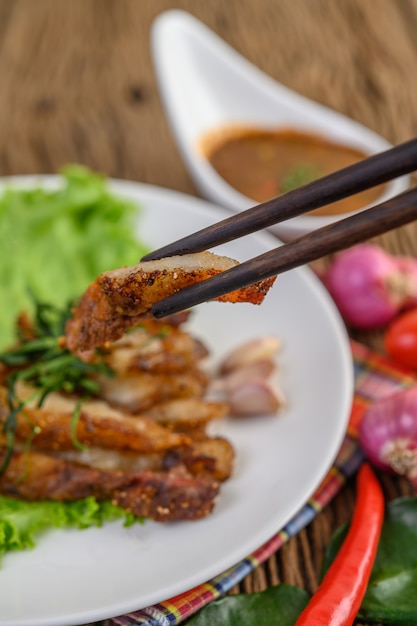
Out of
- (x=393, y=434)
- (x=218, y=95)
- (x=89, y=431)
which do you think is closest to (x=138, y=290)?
(x=89, y=431)

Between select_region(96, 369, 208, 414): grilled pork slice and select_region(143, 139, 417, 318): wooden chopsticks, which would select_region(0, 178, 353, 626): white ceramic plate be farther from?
select_region(143, 139, 417, 318): wooden chopsticks

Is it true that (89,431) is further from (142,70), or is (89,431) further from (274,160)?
(142,70)

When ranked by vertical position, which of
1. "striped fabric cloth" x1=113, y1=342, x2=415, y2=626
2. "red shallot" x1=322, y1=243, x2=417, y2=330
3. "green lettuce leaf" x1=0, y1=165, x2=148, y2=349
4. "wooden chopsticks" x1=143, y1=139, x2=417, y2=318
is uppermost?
"green lettuce leaf" x1=0, y1=165, x2=148, y2=349

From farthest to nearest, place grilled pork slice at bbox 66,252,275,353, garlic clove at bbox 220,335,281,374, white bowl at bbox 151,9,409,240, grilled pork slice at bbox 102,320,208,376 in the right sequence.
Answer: white bowl at bbox 151,9,409,240 < garlic clove at bbox 220,335,281,374 < grilled pork slice at bbox 102,320,208,376 < grilled pork slice at bbox 66,252,275,353

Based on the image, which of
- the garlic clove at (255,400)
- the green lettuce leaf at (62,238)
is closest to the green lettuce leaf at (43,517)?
the garlic clove at (255,400)

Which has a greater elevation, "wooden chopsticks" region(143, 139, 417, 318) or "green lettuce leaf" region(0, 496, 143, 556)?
"wooden chopsticks" region(143, 139, 417, 318)

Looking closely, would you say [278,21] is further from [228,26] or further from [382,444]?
[382,444]

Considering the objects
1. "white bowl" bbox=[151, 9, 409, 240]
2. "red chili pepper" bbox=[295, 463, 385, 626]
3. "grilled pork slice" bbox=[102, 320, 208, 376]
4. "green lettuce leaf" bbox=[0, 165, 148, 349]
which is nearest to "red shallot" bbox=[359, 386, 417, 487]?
"red chili pepper" bbox=[295, 463, 385, 626]
